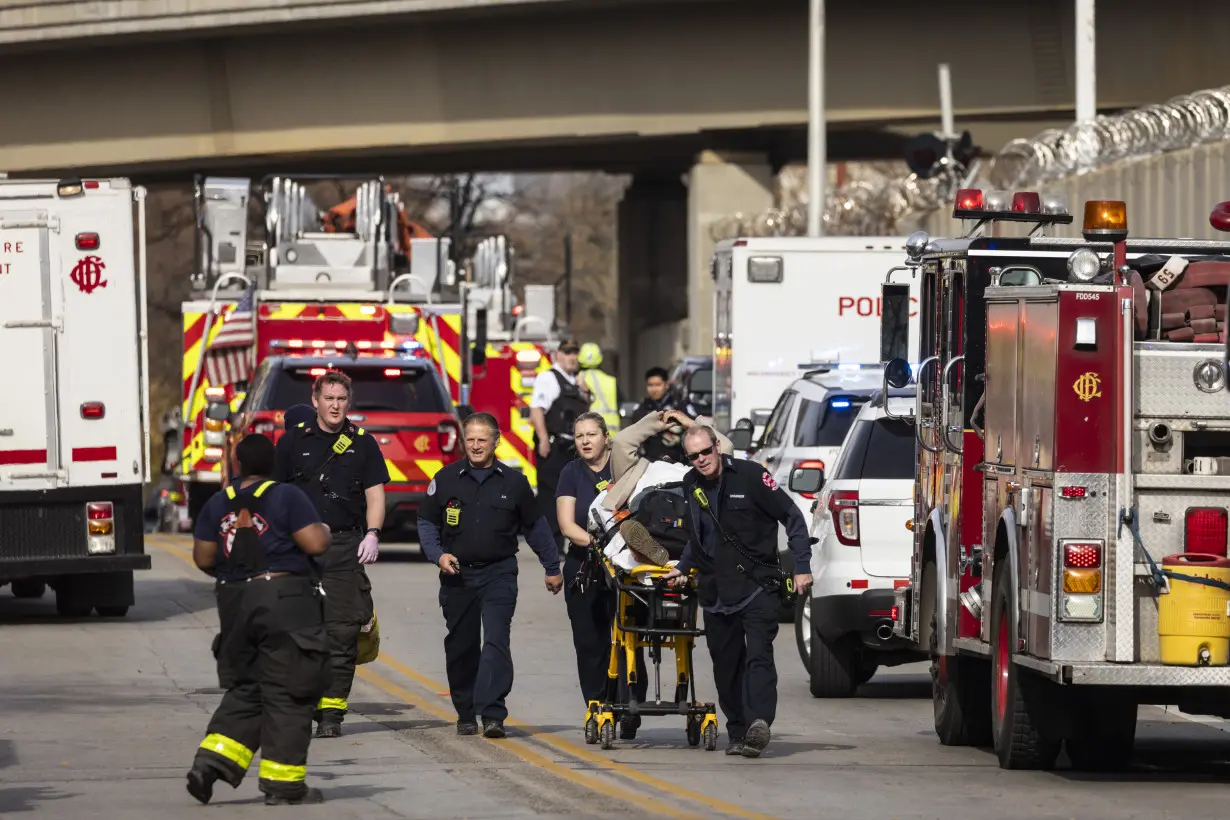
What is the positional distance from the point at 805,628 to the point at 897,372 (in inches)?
111

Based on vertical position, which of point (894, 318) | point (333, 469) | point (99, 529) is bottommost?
point (99, 529)

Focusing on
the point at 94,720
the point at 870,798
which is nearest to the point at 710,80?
the point at 94,720

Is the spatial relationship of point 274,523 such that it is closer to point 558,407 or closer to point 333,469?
point 333,469

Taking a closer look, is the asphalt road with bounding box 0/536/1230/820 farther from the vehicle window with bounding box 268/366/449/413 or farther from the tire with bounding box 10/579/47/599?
the vehicle window with bounding box 268/366/449/413

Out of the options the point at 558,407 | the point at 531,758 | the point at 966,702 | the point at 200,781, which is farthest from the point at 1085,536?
the point at 558,407

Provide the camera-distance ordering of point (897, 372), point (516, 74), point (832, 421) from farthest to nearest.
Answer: point (516, 74), point (832, 421), point (897, 372)

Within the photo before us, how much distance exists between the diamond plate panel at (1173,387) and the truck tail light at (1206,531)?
42 cm

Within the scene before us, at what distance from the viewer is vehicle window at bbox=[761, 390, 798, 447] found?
20172 millimetres

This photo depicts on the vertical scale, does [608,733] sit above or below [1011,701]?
below

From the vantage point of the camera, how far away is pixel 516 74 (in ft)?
137

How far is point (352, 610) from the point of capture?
44.9ft

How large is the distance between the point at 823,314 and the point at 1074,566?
1429cm

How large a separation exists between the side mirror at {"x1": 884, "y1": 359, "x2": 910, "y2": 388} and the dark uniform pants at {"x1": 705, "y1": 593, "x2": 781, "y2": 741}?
195cm

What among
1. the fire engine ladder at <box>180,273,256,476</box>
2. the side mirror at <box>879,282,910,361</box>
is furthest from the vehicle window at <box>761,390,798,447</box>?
the fire engine ladder at <box>180,273,256,476</box>
